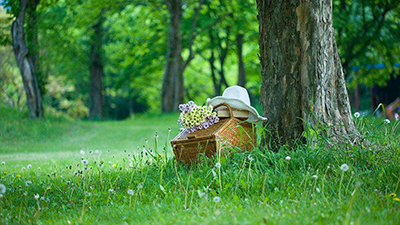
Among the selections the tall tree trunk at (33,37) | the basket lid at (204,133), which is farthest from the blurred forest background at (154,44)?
the basket lid at (204,133)

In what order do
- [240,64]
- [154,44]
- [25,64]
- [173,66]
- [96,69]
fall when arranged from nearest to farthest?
[25,64]
[173,66]
[240,64]
[154,44]
[96,69]

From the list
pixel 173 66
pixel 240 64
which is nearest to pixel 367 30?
pixel 240 64

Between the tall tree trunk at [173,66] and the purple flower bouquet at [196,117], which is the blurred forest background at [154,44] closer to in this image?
the tall tree trunk at [173,66]

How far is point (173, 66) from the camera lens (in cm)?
1838

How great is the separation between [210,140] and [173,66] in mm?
14016

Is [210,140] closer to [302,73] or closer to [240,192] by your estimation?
[240,192]

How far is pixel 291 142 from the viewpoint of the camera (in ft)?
15.5

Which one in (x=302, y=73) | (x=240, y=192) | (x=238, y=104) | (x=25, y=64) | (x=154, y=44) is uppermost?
(x=154, y=44)

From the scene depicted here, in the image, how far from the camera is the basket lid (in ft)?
15.4

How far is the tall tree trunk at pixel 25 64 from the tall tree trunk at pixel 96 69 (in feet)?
30.3

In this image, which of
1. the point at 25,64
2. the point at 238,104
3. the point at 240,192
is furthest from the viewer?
the point at 25,64

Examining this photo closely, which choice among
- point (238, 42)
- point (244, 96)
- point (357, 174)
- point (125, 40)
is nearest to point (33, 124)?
point (244, 96)

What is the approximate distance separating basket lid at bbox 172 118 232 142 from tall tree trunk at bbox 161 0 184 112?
12.9 metres

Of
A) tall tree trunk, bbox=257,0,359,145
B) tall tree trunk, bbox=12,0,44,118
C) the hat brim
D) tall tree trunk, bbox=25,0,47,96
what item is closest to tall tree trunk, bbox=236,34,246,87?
tall tree trunk, bbox=25,0,47,96
